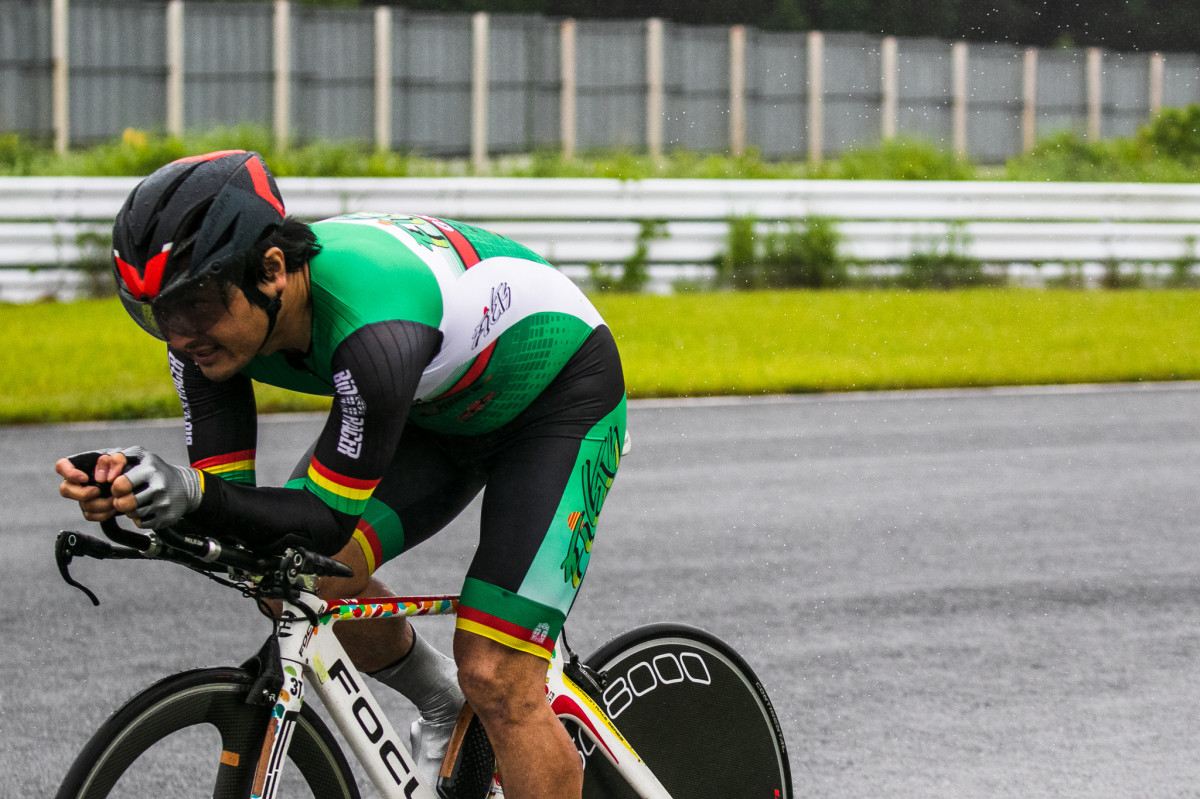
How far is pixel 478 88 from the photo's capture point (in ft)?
92.2

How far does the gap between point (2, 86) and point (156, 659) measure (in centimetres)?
2331

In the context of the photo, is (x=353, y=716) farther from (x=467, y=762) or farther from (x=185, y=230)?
(x=185, y=230)

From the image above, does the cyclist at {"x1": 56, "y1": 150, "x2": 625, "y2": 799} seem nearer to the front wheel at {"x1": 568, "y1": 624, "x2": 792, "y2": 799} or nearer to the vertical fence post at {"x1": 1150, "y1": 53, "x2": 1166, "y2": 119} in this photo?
the front wheel at {"x1": 568, "y1": 624, "x2": 792, "y2": 799}

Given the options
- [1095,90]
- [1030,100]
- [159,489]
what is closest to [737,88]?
[1030,100]

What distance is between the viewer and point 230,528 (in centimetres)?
243

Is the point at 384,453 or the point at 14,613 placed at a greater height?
the point at 384,453

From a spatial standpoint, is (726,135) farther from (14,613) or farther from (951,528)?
(14,613)

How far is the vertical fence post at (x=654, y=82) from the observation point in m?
28.6

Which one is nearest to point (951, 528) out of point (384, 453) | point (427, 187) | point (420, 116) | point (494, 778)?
point (494, 778)

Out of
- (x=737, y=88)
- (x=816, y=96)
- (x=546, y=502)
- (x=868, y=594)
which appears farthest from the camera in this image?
(x=816, y=96)

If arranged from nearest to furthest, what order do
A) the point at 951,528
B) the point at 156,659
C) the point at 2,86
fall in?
the point at 156,659 → the point at 951,528 → the point at 2,86

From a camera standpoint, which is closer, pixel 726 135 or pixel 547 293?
pixel 547 293

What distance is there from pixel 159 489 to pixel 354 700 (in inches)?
26.6

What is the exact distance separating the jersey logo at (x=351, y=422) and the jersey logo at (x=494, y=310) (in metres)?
0.37
